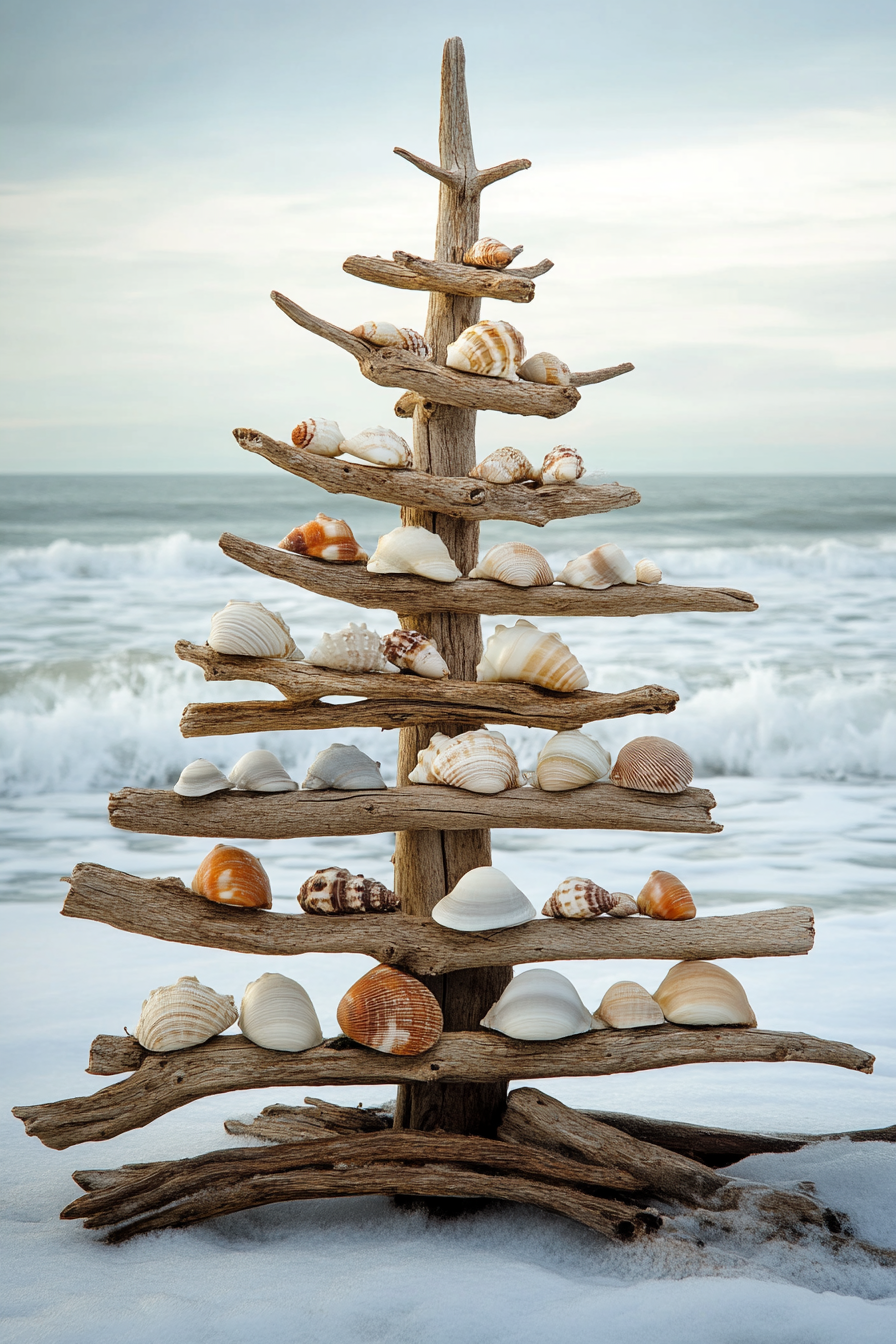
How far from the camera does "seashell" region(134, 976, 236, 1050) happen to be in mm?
2822

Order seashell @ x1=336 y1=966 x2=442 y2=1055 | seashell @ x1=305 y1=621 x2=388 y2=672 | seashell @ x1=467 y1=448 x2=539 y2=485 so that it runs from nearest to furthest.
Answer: seashell @ x1=336 y1=966 x2=442 y2=1055, seashell @ x1=305 y1=621 x2=388 y2=672, seashell @ x1=467 y1=448 x2=539 y2=485

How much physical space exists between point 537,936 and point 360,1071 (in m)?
0.58

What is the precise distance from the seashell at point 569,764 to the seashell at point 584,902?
27 cm

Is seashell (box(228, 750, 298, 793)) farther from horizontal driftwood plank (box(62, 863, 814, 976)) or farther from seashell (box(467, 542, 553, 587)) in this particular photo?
seashell (box(467, 542, 553, 587))

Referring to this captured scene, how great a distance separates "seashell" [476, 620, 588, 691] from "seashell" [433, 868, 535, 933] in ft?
1.72

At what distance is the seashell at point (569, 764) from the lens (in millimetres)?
2926

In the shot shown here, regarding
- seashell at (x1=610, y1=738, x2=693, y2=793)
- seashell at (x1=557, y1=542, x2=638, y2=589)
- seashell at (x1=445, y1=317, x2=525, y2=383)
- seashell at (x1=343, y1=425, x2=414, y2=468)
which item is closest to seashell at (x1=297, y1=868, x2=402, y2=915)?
seashell at (x1=610, y1=738, x2=693, y2=793)

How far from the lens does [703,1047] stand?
2.87 metres

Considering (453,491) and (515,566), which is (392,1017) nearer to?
(515,566)

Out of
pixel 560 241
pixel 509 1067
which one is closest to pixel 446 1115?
pixel 509 1067

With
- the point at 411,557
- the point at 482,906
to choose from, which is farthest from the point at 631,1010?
the point at 411,557

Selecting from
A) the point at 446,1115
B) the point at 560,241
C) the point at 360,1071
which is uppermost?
the point at 560,241

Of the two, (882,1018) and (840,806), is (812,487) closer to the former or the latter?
(840,806)

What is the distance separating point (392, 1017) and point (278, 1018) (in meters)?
0.31
